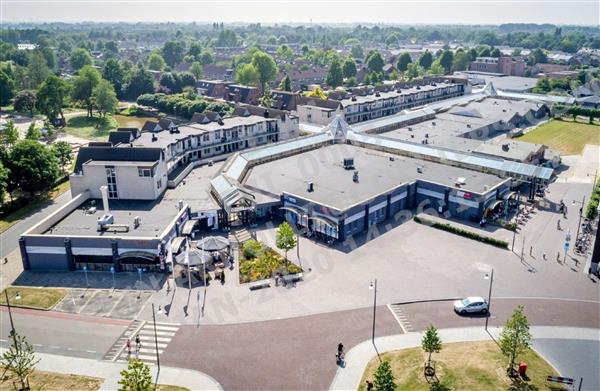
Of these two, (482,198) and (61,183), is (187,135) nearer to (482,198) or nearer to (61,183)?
(61,183)

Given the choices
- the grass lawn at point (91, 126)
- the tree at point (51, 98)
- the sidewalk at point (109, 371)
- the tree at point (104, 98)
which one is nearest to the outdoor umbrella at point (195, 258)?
the sidewalk at point (109, 371)

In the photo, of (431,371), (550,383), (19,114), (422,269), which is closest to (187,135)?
(422,269)

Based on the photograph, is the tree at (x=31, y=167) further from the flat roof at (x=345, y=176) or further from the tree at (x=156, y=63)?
the tree at (x=156, y=63)

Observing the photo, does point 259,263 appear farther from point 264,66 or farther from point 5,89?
point 5,89

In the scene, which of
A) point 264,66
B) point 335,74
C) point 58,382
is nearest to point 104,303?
point 58,382

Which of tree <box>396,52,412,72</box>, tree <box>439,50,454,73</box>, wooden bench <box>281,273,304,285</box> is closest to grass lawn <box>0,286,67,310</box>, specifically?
wooden bench <box>281,273,304,285</box>

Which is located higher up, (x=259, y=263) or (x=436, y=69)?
(x=436, y=69)
